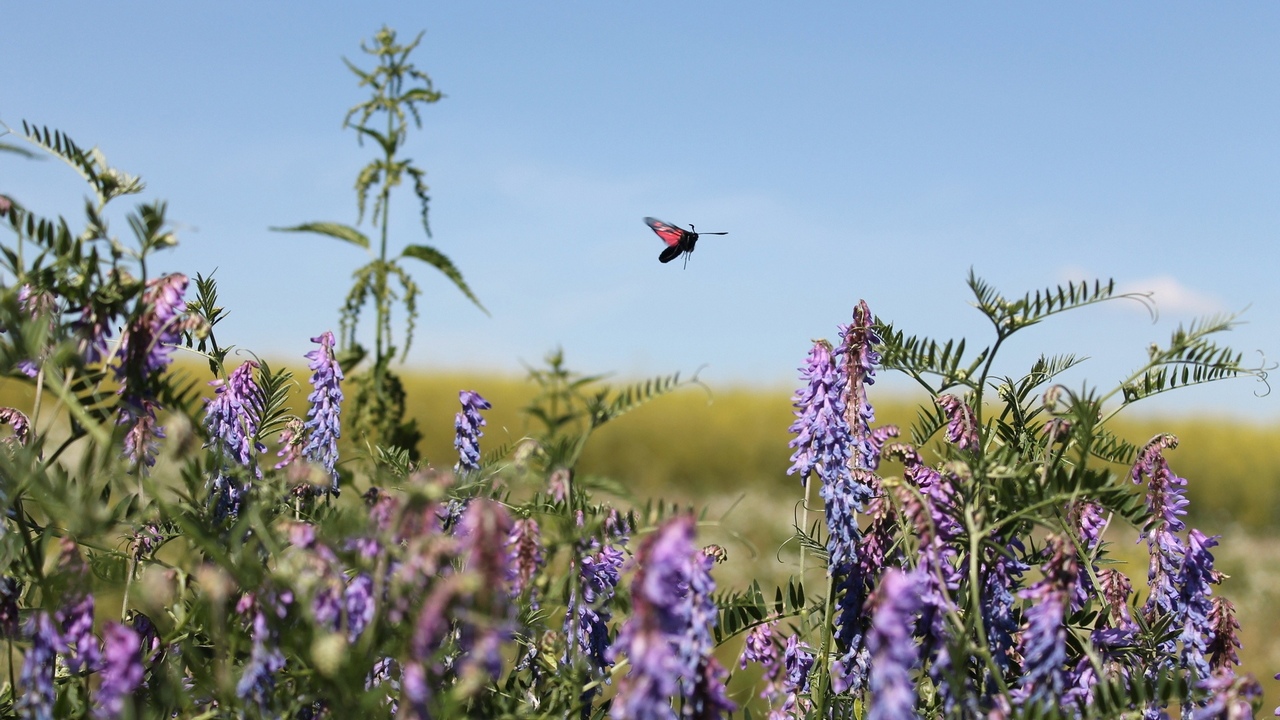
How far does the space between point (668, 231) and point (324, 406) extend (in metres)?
0.87

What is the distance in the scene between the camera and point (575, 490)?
119cm

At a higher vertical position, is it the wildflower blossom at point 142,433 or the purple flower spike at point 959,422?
the purple flower spike at point 959,422

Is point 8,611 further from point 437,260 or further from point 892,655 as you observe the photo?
point 437,260

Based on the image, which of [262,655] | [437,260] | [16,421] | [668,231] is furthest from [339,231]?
[262,655]

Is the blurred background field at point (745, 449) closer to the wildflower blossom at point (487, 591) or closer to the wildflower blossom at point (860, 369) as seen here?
the wildflower blossom at point (860, 369)

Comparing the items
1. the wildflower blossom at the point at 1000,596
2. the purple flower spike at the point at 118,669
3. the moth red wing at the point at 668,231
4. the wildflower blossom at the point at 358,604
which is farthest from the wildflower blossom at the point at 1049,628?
the moth red wing at the point at 668,231

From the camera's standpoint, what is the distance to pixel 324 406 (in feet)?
4.78

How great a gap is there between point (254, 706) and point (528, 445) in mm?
336

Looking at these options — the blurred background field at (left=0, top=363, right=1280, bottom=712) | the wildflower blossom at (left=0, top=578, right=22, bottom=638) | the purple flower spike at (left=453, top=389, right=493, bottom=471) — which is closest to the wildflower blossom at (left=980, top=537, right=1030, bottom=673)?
the purple flower spike at (left=453, top=389, right=493, bottom=471)

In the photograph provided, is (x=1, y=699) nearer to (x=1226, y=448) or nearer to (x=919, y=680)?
(x=919, y=680)

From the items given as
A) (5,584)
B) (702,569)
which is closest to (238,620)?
(5,584)

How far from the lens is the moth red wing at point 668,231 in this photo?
2.09 metres

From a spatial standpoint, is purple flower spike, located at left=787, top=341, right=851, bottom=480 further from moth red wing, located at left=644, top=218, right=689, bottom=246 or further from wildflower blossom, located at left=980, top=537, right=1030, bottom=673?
moth red wing, located at left=644, top=218, right=689, bottom=246

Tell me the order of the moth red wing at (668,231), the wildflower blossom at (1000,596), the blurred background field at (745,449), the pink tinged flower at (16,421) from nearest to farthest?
the wildflower blossom at (1000,596), the pink tinged flower at (16,421), the moth red wing at (668,231), the blurred background field at (745,449)
